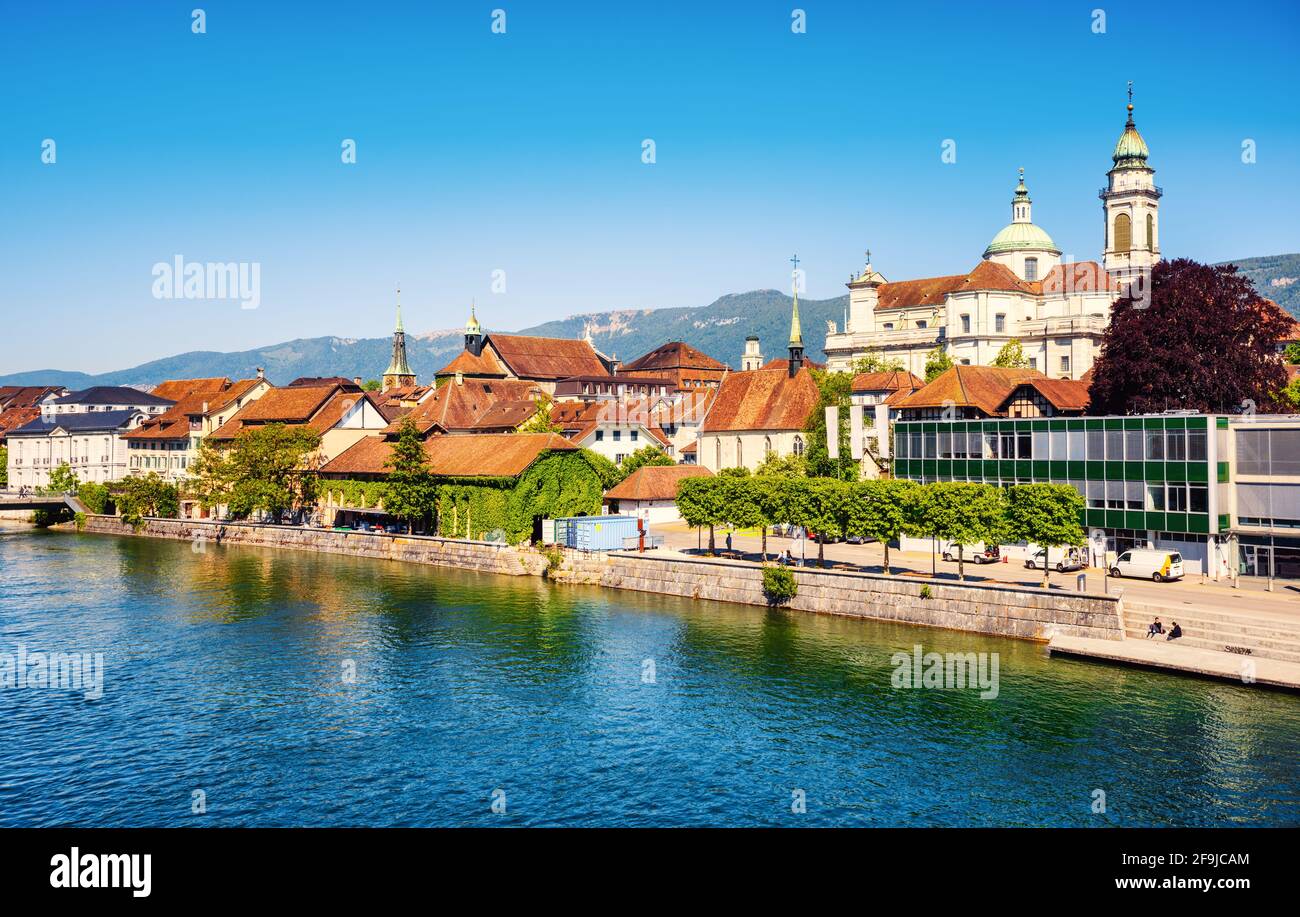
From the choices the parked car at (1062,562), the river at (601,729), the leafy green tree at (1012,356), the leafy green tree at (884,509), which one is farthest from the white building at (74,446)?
the parked car at (1062,562)

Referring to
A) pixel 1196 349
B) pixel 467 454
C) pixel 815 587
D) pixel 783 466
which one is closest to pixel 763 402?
pixel 783 466

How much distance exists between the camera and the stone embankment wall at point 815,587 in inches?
1848

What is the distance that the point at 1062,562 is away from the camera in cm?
5706

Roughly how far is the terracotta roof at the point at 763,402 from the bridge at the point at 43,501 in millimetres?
67145

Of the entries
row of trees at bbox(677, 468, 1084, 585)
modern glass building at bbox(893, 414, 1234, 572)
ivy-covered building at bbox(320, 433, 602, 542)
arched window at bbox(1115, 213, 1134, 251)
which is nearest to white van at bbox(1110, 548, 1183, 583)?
modern glass building at bbox(893, 414, 1234, 572)

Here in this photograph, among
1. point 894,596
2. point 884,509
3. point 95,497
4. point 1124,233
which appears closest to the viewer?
point 894,596

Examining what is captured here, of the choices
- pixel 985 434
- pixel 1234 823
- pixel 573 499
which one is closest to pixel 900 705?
pixel 1234 823

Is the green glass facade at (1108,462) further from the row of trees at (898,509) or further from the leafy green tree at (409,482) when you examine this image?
the leafy green tree at (409,482)

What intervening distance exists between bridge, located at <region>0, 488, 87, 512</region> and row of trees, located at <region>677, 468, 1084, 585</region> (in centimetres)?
7615

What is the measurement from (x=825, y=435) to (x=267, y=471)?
5006cm

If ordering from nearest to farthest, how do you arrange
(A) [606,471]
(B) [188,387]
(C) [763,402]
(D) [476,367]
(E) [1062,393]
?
(E) [1062,393]
(A) [606,471]
(C) [763,402]
(D) [476,367]
(B) [188,387]

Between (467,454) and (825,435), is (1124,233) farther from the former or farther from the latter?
(467,454)

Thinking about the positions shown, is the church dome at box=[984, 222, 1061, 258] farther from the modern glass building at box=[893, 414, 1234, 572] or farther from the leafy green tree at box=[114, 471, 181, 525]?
the leafy green tree at box=[114, 471, 181, 525]

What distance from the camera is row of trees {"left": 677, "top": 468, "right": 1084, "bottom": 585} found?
51.3 m
